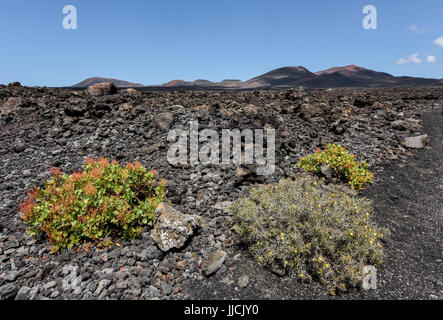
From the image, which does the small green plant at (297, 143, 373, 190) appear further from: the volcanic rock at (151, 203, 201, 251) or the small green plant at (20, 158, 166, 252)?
the small green plant at (20, 158, 166, 252)

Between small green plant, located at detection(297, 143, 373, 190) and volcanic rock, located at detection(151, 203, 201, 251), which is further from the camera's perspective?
small green plant, located at detection(297, 143, 373, 190)

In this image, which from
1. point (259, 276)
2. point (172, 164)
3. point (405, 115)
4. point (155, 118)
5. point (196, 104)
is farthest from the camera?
point (405, 115)

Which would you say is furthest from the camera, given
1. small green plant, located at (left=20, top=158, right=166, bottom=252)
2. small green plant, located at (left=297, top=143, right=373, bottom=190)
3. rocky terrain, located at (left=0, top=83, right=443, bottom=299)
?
small green plant, located at (left=297, top=143, right=373, bottom=190)

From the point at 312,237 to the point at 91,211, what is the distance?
405 cm

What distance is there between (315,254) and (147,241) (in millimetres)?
2913

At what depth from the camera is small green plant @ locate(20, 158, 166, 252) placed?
171 inches

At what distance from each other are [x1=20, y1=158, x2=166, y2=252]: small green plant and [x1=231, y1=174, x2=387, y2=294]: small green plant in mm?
1974

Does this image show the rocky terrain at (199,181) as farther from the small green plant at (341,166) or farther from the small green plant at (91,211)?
the small green plant at (341,166)

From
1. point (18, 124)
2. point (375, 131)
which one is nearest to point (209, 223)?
point (375, 131)

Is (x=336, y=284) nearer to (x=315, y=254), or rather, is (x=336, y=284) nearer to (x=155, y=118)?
(x=315, y=254)

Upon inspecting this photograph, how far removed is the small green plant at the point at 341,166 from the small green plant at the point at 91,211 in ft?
14.3

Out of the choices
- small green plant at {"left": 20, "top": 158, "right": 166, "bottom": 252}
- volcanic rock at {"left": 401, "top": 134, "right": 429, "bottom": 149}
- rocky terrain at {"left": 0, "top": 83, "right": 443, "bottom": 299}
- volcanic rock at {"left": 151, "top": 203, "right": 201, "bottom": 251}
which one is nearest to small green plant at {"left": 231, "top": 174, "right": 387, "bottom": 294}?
rocky terrain at {"left": 0, "top": 83, "right": 443, "bottom": 299}

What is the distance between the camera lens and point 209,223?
15.9ft

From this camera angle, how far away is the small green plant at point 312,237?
377 centimetres
